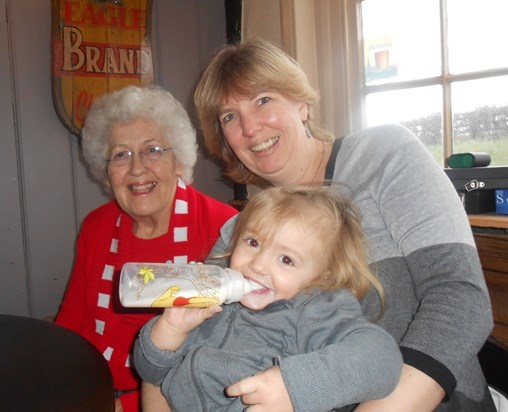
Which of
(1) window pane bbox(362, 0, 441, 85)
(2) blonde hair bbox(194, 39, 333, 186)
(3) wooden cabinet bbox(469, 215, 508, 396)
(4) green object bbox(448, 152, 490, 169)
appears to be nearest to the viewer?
(2) blonde hair bbox(194, 39, 333, 186)

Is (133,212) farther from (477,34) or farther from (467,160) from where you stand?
(477,34)

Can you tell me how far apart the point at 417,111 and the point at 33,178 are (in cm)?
156

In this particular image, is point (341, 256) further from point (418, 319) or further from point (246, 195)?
point (246, 195)

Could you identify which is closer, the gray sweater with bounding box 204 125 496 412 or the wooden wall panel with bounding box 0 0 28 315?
the gray sweater with bounding box 204 125 496 412

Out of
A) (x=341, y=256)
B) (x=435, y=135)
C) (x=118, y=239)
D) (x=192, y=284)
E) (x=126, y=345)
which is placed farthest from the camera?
(x=435, y=135)

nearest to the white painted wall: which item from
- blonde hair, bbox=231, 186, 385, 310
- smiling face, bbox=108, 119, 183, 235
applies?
smiling face, bbox=108, 119, 183, 235

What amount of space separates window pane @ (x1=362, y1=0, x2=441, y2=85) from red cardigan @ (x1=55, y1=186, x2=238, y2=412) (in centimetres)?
89

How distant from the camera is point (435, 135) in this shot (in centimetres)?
189

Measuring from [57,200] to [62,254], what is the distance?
0.75ft

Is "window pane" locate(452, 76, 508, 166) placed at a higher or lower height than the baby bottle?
higher

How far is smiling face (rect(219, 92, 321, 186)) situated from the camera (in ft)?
3.87

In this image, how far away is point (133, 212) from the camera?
156 centimetres

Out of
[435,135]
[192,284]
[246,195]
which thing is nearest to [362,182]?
[192,284]

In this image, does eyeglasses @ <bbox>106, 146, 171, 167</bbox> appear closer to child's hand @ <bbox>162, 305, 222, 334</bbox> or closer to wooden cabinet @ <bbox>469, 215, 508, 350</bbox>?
child's hand @ <bbox>162, 305, 222, 334</bbox>
